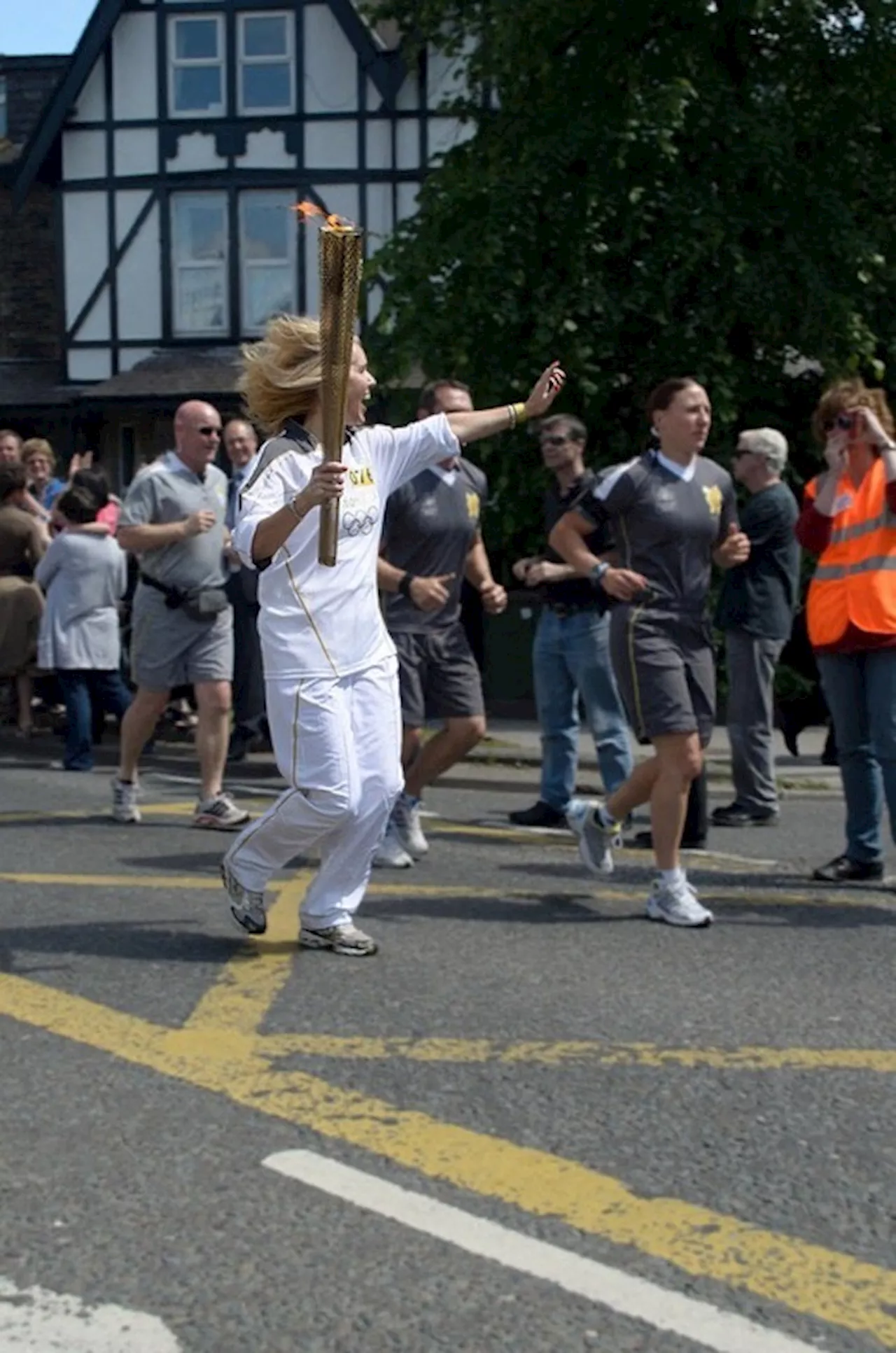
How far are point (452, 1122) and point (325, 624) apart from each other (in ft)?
6.58

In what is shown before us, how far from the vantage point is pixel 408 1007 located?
586cm

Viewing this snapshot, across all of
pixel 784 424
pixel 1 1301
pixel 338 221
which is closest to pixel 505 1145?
pixel 1 1301

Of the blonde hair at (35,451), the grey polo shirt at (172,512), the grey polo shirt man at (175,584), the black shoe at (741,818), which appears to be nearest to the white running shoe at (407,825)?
the grey polo shirt man at (175,584)

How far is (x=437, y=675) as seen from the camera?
8836 millimetres

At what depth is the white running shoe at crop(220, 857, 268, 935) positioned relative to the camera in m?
6.66

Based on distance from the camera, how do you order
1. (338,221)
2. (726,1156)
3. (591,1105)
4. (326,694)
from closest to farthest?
(726,1156) < (591,1105) < (338,221) < (326,694)

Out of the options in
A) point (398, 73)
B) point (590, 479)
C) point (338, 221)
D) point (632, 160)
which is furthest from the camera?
point (398, 73)

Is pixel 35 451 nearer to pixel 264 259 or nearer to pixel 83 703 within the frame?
pixel 83 703

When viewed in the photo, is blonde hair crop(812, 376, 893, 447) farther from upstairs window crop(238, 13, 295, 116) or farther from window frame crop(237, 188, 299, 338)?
upstairs window crop(238, 13, 295, 116)

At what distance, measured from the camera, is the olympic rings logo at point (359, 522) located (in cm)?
631

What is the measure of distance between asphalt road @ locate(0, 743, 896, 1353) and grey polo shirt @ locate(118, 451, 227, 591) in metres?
2.07

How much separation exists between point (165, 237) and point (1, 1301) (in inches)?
1087

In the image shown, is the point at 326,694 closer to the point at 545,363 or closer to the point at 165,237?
the point at 545,363

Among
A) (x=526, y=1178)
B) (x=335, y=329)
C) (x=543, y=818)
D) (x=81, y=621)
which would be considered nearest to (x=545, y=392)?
(x=335, y=329)
